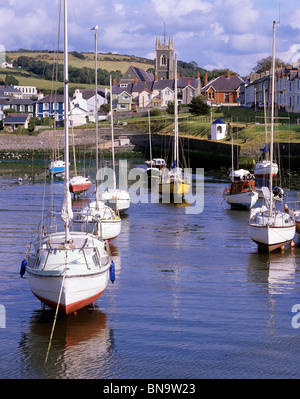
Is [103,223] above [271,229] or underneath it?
above

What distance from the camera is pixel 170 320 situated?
17797 millimetres

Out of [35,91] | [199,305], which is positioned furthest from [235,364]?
[35,91]

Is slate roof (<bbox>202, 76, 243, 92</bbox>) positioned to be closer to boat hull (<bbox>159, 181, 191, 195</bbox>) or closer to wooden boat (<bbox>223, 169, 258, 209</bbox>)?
boat hull (<bbox>159, 181, 191, 195</bbox>)

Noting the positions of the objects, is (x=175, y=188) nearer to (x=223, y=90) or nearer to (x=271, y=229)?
(x=271, y=229)

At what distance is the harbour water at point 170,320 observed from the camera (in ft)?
48.9

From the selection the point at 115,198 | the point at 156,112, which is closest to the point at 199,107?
the point at 156,112

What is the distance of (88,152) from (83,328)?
276ft

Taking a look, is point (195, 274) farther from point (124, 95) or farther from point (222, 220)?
point (124, 95)

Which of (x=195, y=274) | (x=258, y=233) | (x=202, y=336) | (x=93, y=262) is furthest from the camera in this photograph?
(x=258, y=233)

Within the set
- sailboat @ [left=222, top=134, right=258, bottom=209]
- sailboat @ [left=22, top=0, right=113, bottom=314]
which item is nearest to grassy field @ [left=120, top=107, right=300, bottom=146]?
sailboat @ [left=222, top=134, right=258, bottom=209]

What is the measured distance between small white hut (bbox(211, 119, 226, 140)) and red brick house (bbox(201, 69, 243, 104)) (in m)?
46.5

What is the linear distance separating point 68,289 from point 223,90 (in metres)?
115

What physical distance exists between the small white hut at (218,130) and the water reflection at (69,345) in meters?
62.8

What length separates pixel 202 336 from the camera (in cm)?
1659
